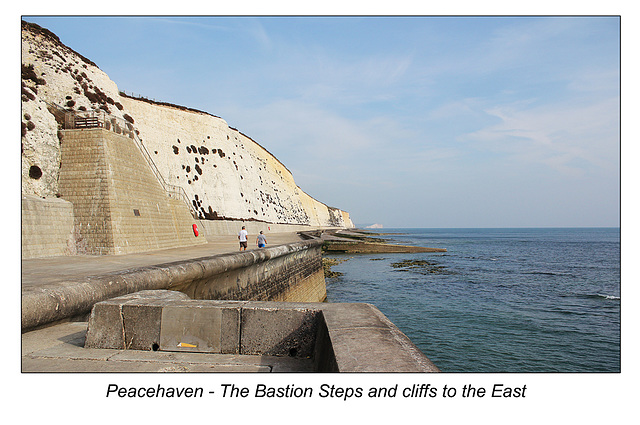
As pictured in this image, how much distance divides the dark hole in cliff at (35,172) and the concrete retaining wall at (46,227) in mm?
1077

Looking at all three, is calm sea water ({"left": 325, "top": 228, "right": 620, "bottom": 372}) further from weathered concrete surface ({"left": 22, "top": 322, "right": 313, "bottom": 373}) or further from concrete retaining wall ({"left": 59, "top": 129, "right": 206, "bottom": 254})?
concrete retaining wall ({"left": 59, "top": 129, "right": 206, "bottom": 254})

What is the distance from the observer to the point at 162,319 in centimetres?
358

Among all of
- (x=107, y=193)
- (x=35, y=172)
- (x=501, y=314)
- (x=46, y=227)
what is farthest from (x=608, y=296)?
(x=35, y=172)

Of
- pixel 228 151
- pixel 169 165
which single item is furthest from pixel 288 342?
pixel 228 151

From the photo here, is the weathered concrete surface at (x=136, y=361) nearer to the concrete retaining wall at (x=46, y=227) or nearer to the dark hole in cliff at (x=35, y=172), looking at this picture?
the concrete retaining wall at (x=46, y=227)

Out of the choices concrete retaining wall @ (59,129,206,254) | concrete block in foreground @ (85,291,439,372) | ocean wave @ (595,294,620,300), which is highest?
concrete retaining wall @ (59,129,206,254)

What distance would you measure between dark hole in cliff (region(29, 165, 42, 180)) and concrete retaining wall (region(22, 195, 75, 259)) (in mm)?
1077

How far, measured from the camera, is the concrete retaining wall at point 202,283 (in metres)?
4.30

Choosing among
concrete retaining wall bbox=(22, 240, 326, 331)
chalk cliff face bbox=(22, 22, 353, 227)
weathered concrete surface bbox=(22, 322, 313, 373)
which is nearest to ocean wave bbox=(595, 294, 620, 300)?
concrete retaining wall bbox=(22, 240, 326, 331)

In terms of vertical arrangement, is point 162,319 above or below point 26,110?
below

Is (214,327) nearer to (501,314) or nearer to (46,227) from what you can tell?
(46,227)

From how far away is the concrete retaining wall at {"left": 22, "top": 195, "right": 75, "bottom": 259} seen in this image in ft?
33.9

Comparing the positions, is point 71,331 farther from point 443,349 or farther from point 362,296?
point 362,296
